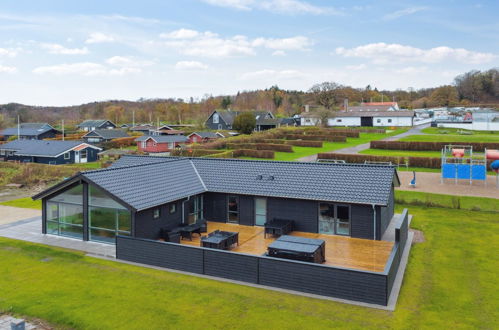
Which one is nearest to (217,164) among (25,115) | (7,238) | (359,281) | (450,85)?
(7,238)

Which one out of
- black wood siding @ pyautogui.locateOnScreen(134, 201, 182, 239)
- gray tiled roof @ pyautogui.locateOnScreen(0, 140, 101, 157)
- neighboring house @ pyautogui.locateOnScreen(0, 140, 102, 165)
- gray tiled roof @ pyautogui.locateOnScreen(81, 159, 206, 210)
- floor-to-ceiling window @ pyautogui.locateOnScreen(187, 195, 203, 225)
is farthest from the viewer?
gray tiled roof @ pyautogui.locateOnScreen(0, 140, 101, 157)

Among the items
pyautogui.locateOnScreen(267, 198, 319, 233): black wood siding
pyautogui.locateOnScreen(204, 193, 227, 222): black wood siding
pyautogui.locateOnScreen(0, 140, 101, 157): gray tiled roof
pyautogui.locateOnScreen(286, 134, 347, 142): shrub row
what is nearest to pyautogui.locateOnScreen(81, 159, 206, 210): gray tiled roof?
pyautogui.locateOnScreen(204, 193, 227, 222): black wood siding

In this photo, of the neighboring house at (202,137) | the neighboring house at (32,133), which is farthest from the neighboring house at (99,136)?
the neighboring house at (202,137)

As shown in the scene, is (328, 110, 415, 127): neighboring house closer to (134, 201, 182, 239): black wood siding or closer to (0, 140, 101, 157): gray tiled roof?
(0, 140, 101, 157): gray tiled roof

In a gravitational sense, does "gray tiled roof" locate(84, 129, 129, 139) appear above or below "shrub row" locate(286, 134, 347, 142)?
above

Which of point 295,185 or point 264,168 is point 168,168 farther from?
point 295,185

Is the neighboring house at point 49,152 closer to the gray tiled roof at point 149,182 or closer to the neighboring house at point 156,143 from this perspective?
the neighboring house at point 156,143
